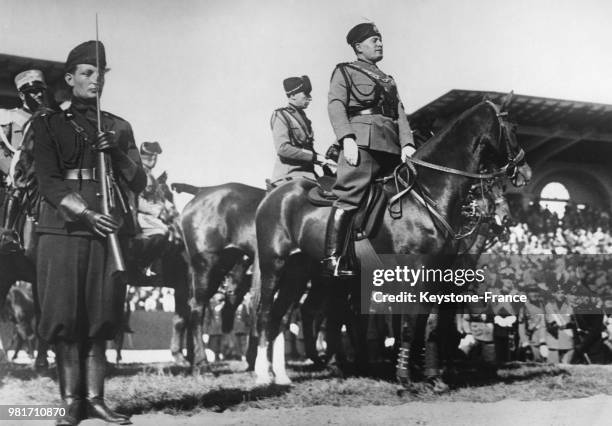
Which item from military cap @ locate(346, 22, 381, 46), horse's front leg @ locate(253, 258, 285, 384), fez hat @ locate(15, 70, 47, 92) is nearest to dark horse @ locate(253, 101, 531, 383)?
horse's front leg @ locate(253, 258, 285, 384)

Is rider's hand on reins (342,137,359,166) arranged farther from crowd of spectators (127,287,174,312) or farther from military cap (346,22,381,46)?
crowd of spectators (127,287,174,312)

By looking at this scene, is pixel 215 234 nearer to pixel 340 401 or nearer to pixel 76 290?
pixel 340 401

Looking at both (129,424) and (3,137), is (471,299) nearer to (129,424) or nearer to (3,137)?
(129,424)

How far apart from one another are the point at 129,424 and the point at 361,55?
3536 millimetres

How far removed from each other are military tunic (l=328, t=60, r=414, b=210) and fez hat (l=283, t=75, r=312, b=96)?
1.93 feet

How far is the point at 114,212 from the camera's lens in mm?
4746

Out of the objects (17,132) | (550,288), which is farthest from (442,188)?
(17,132)

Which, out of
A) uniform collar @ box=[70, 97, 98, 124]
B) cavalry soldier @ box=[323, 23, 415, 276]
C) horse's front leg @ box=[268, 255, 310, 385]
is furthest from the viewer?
horse's front leg @ box=[268, 255, 310, 385]

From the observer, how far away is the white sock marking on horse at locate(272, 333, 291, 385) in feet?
20.0

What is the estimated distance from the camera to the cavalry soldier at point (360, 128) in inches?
228

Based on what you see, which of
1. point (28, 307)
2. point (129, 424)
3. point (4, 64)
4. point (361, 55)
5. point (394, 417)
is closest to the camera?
point (129, 424)

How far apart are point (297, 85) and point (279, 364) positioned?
2.57m

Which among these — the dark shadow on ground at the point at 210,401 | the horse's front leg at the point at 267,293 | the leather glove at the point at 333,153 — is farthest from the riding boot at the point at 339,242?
the dark shadow on ground at the point at 210,401

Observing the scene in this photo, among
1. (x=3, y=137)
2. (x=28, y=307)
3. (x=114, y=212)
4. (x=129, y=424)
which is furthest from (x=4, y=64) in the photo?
(x=28, y=307)
